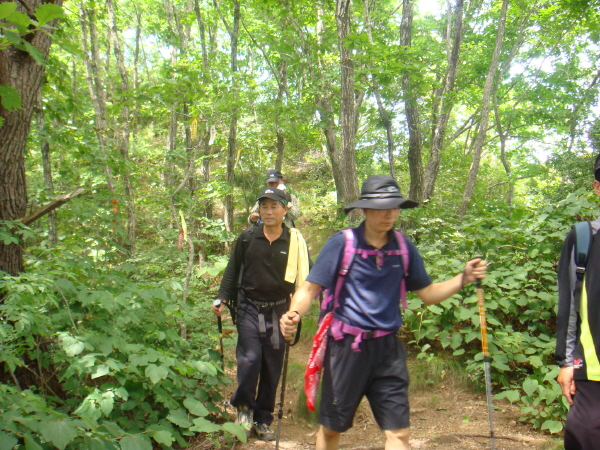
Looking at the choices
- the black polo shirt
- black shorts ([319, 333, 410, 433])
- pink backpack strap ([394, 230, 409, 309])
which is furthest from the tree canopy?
pink backpack strap ([394, 230, 409, 309])

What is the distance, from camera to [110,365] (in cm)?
293

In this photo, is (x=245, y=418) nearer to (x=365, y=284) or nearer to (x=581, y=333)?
(x=365, y=284)

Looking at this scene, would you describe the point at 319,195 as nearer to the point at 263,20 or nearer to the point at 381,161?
the point at 381,161

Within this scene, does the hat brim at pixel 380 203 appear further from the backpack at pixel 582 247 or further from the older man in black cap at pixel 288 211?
the older man in black cap at pixel 288 211

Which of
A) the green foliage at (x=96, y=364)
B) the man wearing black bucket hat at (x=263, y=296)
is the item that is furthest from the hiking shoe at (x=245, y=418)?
the green foliage at (x=96, y=364)

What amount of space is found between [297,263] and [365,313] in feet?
5.05

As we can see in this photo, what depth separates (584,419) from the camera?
2.09 metres

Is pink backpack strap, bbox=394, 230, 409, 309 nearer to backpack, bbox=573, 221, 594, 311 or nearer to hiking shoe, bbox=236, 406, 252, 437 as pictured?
backpack, bbox=573, 221, 594, 311

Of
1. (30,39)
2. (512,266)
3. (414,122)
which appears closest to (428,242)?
(512,266)

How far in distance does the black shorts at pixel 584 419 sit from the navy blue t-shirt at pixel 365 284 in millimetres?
971

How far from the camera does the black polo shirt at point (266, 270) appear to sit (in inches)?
161

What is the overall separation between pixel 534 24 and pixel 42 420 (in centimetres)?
1822

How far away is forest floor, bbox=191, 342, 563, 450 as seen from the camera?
12.6 ft

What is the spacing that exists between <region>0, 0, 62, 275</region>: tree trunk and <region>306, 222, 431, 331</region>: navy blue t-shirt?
2.71m
